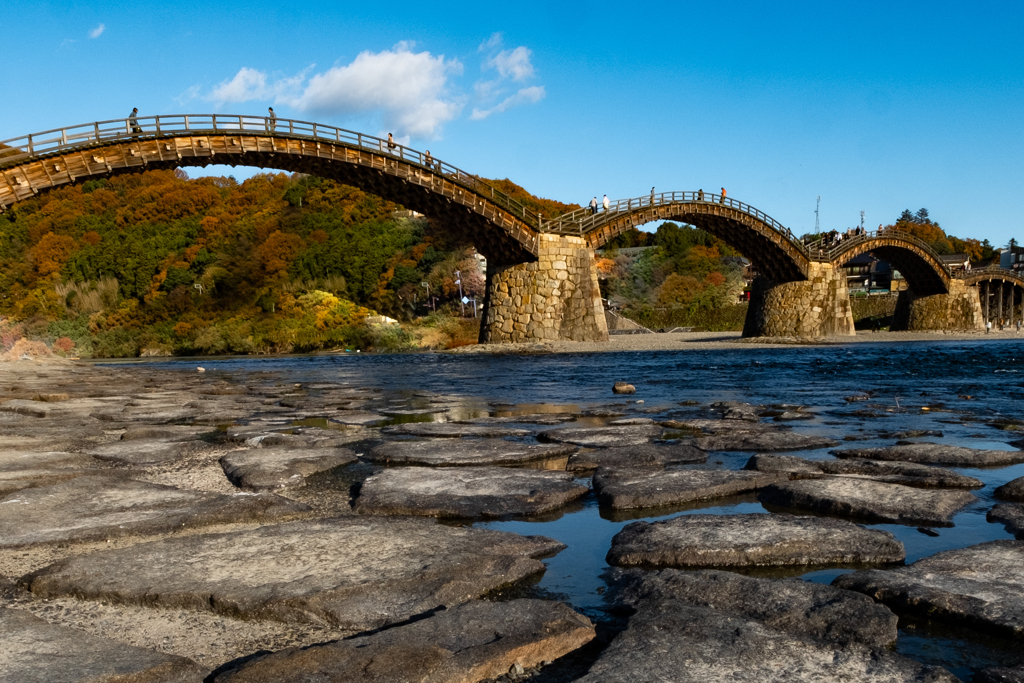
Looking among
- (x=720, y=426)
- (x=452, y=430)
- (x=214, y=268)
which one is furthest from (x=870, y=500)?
(x=214, y=268)

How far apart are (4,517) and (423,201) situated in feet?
102

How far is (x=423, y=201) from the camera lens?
3362cm

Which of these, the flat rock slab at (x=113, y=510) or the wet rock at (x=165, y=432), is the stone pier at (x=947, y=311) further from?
the flat rock slab at (x=113, y=510)

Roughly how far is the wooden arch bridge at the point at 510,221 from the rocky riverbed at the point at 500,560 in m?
21.4

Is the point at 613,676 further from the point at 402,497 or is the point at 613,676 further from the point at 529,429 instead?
the point at 529,429

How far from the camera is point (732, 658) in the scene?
6.21ft

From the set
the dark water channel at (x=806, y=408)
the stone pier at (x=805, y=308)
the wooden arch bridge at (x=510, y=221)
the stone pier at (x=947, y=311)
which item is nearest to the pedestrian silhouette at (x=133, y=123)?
the wooden arch bridge at (x=510, y=221)

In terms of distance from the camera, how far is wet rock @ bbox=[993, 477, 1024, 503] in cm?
381

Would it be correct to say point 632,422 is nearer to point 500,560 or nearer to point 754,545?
point 754,545

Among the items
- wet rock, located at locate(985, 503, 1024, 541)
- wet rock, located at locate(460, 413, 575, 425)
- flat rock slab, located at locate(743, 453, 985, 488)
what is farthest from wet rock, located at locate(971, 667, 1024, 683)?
wet rock, located at locate(460, 413, 575, 425)

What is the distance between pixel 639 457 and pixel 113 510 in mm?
3083

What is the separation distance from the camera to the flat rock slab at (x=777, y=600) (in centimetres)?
210

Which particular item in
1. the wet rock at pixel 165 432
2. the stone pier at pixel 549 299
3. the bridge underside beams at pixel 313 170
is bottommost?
the wet rock at pixel 165 432

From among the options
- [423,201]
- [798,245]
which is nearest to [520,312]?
[423,201]
